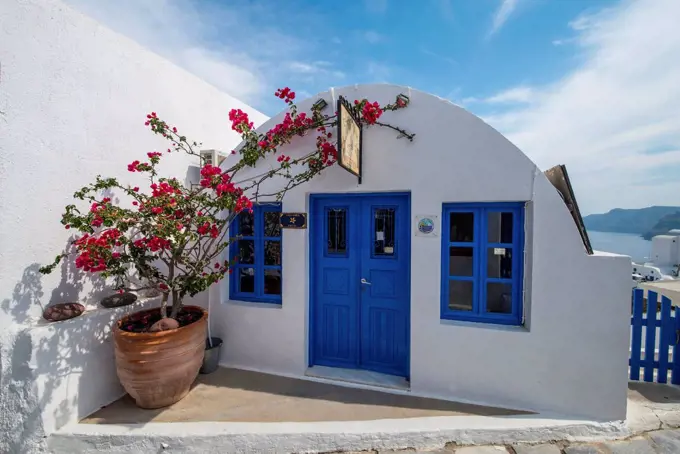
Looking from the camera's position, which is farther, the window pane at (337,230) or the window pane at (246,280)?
the window pane at (246,280)

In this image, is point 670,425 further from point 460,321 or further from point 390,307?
point 390,307

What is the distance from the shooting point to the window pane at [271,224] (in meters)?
4.77

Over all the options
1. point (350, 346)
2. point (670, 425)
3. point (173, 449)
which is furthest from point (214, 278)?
point (670, 425)

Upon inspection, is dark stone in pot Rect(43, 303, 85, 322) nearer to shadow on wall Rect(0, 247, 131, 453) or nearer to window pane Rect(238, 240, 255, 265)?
shadow on wall Rect(0, 247, 131, 453)

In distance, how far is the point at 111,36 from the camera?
4.30 metres

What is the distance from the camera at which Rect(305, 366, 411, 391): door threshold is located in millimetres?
4141

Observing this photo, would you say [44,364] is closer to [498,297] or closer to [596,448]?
[498,297]

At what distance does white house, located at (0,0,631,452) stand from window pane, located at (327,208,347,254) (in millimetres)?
20

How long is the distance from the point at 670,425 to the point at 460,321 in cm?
238

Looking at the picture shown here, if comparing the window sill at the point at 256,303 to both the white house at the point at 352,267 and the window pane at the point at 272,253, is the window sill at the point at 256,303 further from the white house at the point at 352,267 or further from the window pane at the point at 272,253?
the window pane at the point at 272,253

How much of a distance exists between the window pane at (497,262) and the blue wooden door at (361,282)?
1012mm

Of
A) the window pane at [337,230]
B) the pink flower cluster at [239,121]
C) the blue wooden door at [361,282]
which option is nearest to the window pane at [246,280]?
the blue wooden door at [361,282]

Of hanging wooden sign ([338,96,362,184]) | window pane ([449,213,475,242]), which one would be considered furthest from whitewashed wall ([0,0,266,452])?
window pane ([449,213,475,242])

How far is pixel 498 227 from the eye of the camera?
4004mm
